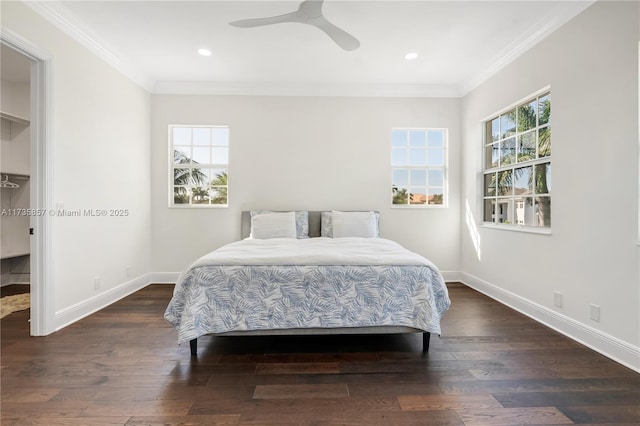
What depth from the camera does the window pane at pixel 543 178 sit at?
2.82 meters

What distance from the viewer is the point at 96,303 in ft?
10.2

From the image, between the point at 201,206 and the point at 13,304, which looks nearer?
the point at 13,304

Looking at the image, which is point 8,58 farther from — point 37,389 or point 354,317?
point 354,317

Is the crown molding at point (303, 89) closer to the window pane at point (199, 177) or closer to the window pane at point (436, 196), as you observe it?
the window pane at point (199, 177)

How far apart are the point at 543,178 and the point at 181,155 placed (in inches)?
172

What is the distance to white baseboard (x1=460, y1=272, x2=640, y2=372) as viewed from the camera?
2.03 m

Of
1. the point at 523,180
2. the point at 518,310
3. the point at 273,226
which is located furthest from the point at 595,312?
the point at 273,226

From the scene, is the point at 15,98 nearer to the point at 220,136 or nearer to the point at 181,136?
the point at 181,136

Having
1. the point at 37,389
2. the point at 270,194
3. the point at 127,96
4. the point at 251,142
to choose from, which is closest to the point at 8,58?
the point at 127,96

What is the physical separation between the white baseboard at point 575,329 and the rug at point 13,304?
5031 mm

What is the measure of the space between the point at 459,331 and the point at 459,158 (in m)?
2.65

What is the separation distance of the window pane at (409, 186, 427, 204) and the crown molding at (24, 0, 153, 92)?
394cm

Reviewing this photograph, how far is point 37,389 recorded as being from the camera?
177 centimetres

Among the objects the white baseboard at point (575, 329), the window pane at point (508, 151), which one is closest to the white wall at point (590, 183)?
the white baseboard at point (575, 329)
